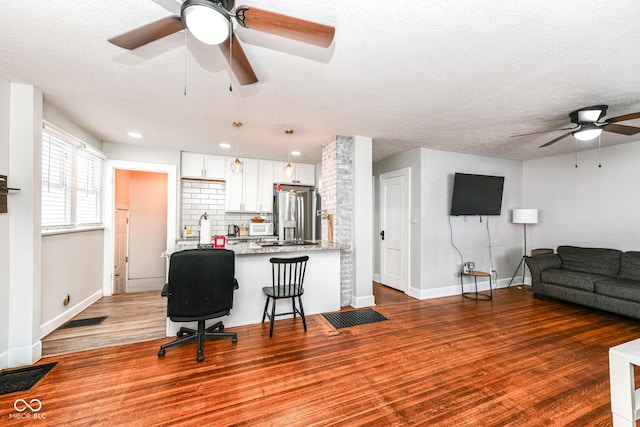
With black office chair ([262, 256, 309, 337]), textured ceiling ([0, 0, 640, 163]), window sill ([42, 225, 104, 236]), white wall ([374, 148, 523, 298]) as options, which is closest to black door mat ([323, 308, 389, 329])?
black office chair ([262, 256, 309, 337])

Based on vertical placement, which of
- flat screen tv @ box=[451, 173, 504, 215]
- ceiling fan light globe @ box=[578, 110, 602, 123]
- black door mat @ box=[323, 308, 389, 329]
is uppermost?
ceiling fan light globe @ box=[578, 110, 602, 123]

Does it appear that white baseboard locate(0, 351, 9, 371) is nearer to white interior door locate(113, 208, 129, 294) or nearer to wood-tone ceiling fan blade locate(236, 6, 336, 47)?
white interior door locate(113, 208, 129, 294)

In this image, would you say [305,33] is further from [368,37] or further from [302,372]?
[302,372]

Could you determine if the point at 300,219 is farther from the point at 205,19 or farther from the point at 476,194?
the point at 205,19

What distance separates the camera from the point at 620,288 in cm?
355

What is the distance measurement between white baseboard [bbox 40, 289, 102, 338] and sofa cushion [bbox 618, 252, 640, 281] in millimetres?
7603

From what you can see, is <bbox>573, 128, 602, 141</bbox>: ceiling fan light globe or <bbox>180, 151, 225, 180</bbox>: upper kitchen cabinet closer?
<bbox>573, 128, 602, 141</bbox>: ceiling fan light globe

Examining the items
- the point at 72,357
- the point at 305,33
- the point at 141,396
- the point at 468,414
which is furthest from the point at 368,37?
the point at 72,357

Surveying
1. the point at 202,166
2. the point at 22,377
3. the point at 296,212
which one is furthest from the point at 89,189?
the point at 296,212

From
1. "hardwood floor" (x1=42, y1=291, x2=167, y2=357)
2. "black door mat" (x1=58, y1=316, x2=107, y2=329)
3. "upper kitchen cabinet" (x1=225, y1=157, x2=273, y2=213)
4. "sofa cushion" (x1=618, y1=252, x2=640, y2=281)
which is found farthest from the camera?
"upper kitchen cabinet" (x1=225, y1=157, x2=273, y2=213)

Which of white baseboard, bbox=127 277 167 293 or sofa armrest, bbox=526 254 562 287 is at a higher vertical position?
sofa armrest, bbox=526 254 562 287

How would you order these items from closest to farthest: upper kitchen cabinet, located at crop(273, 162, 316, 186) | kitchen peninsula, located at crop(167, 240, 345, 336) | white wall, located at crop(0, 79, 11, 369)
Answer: white wall, located at crop(0, 79, 11, 369) → kitchen peninsula, located at crop(167, 240, 345, 336) → upper kitchen cabinet, located at crop(273, 162, 316, 186)

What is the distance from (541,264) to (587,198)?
4.90 ft

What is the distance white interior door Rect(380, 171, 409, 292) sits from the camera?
16.0 ft
